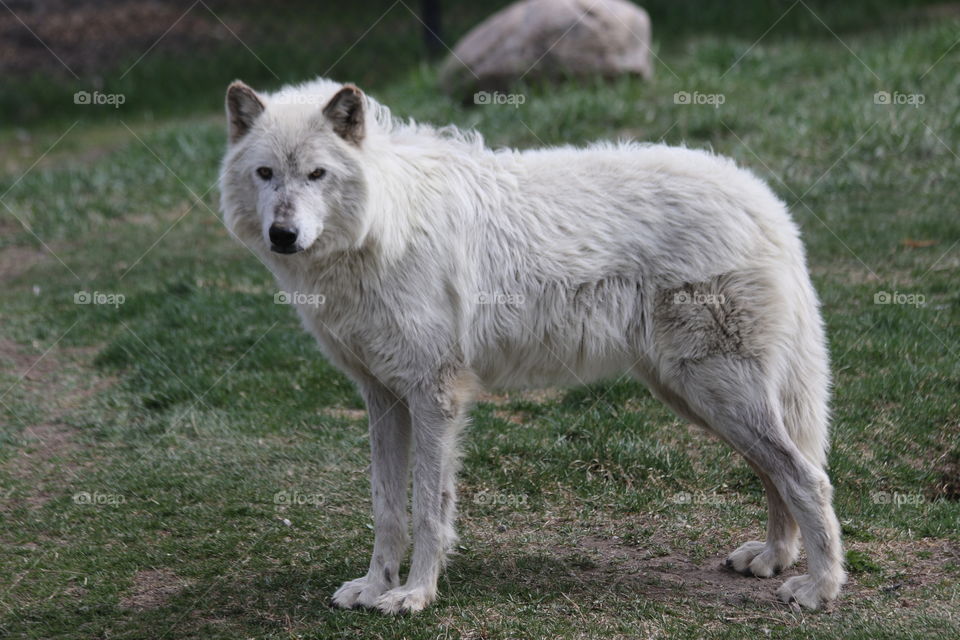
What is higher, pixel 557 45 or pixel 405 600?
pixel 557 45

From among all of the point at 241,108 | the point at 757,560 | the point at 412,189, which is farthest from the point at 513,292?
the point at 757,560

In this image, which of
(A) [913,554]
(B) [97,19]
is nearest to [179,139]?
(B) [97,19]

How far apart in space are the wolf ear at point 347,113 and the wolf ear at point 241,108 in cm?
29

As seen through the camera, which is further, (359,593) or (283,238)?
(359,593)

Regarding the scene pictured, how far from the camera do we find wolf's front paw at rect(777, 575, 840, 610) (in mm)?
4254

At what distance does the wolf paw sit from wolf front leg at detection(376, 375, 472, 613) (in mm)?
1295

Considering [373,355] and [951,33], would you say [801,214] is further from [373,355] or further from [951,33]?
[373,355]

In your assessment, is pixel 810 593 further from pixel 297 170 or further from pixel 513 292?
pixel 297 170

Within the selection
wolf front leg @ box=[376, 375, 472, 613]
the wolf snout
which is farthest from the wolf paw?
the wolf snout

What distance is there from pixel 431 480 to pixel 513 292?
0.86m

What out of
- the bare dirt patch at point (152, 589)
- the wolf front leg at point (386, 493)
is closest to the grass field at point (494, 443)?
the bare dirt patch at point (152, 589)

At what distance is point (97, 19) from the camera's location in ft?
49.0

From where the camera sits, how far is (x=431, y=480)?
435 centimetres

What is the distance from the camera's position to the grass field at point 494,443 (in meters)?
4.35
